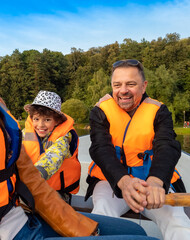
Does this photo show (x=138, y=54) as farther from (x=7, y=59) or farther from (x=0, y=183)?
(x=0, y=183)

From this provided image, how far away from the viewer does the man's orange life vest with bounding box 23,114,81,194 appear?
168 cm

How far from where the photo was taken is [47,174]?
140 cm

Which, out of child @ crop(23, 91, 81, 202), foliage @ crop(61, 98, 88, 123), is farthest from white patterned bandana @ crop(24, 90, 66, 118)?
foliage @ crop(61, 98, 88, 123)

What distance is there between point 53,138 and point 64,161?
0.19 m

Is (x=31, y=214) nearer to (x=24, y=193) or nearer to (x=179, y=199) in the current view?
(x=24, y=193)

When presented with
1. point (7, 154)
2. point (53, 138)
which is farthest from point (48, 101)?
point (7, 154)

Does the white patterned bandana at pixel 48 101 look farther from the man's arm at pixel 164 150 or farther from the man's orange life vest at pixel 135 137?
the man's arm at pixel 164 150

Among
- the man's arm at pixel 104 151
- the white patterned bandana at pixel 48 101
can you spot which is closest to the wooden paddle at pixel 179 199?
the man's arm at pixel 104 151

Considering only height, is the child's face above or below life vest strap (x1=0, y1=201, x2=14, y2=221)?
above

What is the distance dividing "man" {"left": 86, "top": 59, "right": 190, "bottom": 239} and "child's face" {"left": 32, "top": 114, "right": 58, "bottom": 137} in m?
0.32

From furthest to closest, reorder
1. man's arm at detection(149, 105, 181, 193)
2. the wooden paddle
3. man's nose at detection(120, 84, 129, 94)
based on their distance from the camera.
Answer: man's nose at detection(120, 84, 129, 94)
man's arm at detection(149, 105, 181, 193)
the wooden paddle

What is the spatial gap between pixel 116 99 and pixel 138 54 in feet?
156

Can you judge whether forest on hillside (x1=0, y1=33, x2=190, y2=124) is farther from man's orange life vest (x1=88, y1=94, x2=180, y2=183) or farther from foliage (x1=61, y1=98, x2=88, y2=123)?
man's orange life vest (x1=88, y1=94, x2=180, y2=183)

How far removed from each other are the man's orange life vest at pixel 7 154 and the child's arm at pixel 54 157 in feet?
1.88
